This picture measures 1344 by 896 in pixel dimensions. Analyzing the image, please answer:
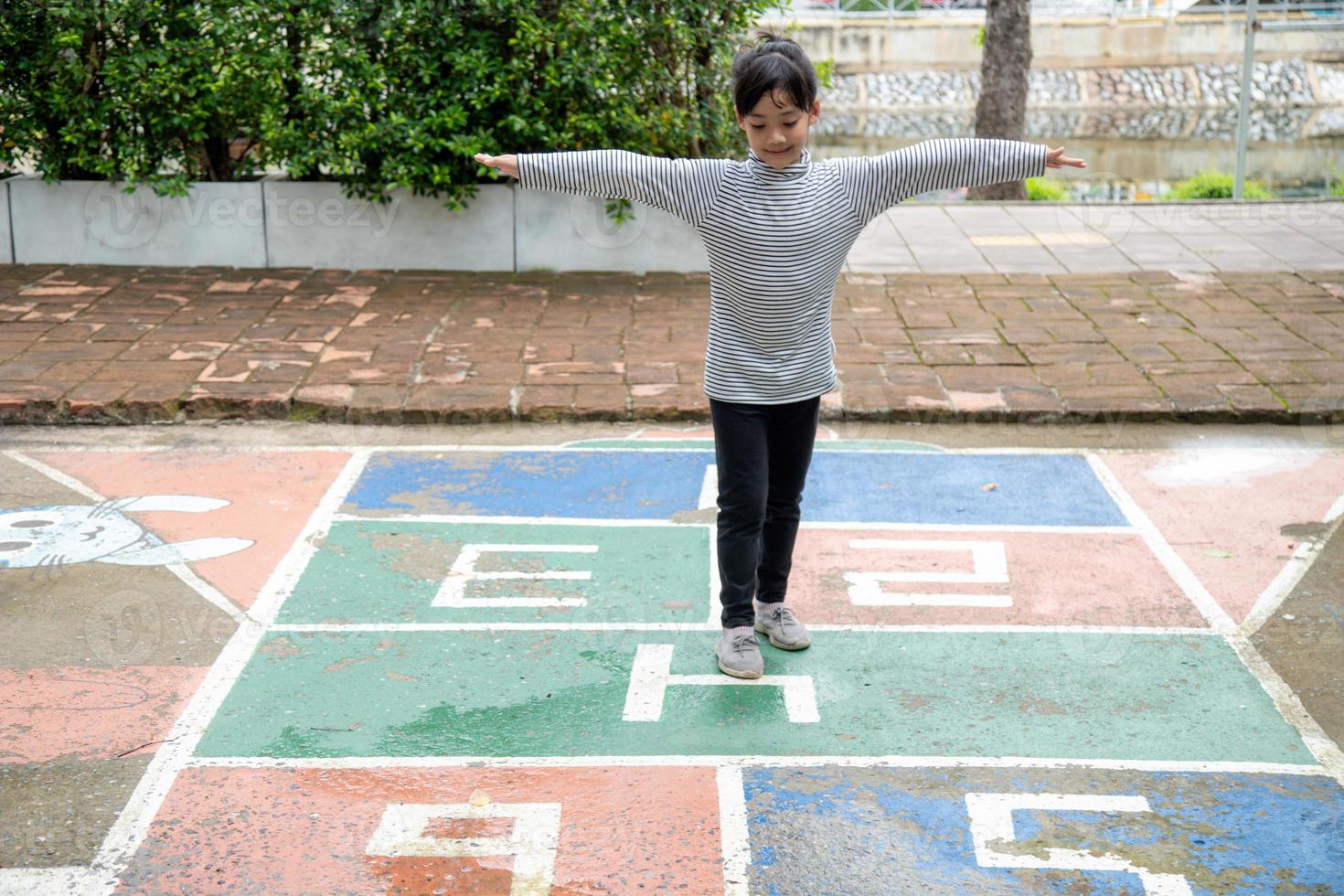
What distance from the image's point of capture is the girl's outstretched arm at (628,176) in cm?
388

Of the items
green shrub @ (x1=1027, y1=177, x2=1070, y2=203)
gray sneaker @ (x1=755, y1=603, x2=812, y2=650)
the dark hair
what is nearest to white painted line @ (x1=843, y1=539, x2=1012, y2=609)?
gray sneaker @ (x1=755, y1=603, x2=812, y2=650)

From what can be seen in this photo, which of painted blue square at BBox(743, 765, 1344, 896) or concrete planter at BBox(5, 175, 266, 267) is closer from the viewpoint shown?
painted blue square at BBox(743, 765, 1344, 896)

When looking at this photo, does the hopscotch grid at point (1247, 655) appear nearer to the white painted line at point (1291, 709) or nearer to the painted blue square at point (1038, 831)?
the white painted line at point (1291, 709)

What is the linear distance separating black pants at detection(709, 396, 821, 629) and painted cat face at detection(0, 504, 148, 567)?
2428 millimetres

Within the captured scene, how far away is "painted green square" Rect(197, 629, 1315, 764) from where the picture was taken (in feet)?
12.7

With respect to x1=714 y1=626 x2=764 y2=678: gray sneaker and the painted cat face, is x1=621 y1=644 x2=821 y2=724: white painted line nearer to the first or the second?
x1=714 y1=626 x2=764 y2=678: gray sneaker


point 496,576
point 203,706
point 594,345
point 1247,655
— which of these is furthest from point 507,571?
point 594,345

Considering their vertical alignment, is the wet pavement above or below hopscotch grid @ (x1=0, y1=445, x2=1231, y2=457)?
below

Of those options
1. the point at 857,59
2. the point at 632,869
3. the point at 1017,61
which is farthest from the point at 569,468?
the point at 857,59

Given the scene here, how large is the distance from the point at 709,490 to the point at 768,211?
2.23m

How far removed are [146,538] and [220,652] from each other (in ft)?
3.72

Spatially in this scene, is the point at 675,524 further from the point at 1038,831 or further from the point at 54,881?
the point at 54,881

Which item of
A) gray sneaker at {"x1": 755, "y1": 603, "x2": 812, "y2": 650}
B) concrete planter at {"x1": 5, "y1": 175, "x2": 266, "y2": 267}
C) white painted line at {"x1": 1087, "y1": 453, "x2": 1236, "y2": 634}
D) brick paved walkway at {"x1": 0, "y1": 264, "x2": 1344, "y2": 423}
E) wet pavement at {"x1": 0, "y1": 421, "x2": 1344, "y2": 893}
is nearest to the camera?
wet pavement at {"x1": 0, "y1": 421, "x2": 1344, "y2": 893}

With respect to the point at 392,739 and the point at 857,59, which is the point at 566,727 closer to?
the point at 392,739
